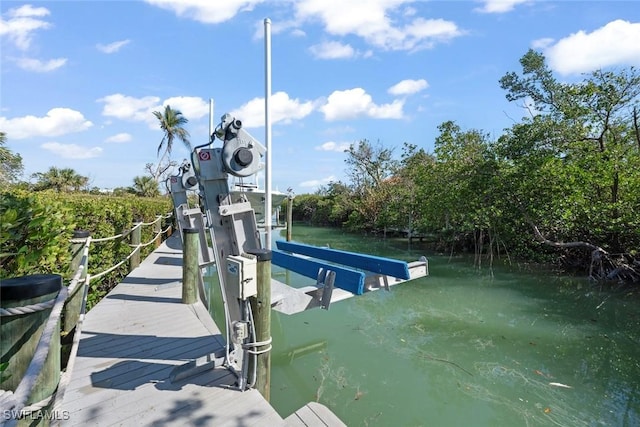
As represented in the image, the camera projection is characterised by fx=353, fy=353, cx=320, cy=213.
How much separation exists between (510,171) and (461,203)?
2.10 meters

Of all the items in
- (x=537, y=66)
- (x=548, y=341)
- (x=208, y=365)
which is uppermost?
(x=537, y=66)

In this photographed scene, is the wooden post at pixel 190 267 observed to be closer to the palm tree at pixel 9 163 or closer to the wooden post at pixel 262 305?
the wooden post at pixel 262 305

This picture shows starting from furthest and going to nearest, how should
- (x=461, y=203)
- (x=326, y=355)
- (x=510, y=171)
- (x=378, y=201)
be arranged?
(x=378, y=201)
(x=461, y=203)
(x=510, y=171)
(x=326, y=355)

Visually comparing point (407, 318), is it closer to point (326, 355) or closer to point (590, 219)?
point (326, 355)

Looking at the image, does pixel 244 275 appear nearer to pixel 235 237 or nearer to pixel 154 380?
pixel 235 237

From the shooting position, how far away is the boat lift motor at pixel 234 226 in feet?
8.07

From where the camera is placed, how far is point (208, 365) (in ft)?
9.11

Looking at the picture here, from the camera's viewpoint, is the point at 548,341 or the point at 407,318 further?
the point at 407,318

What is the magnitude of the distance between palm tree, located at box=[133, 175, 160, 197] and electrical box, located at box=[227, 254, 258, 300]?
87.9ft

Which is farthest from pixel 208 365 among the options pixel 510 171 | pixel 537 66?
pixel 537 66

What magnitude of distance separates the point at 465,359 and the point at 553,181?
664 cm

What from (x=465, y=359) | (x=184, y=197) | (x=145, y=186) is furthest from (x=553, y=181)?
(x=145, y=186)

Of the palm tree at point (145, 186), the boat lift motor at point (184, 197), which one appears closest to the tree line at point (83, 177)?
the palm tree at point (145, 186)

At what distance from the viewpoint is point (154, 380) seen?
8.79 ft
